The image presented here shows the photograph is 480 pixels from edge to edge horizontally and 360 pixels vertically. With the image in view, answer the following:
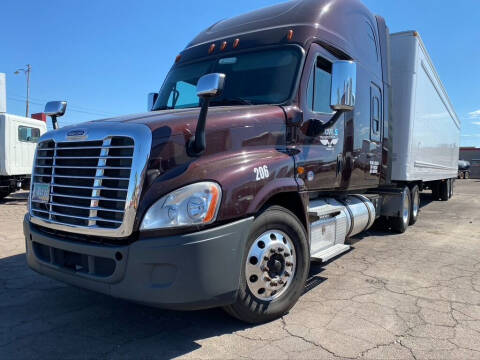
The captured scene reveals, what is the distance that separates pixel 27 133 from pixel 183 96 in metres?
11.6

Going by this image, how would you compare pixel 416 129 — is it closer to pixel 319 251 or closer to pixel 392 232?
pixel 392 232

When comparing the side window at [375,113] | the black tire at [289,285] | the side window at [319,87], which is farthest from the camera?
the side window at [375,113]

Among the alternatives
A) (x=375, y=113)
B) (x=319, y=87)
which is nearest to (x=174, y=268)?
Result: (x=319, y=87)

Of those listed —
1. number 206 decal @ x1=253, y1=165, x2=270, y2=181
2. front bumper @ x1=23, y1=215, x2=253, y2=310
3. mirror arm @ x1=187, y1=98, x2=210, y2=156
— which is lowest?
front bumper @ x1=23, y1=215, x2=253, y2=310

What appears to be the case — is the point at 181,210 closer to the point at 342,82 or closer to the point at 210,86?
the point at 210,86

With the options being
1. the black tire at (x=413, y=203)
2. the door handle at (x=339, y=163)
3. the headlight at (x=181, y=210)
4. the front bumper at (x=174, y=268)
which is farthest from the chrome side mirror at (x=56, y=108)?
the black tire at (x=413, y=203)

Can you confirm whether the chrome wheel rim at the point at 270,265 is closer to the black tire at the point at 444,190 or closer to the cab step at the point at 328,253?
the cab step at the point at 328,253

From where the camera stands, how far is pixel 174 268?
2691mm

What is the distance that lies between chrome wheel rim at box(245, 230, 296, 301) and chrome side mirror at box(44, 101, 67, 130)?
2.53 m

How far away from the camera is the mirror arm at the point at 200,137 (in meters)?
2.95

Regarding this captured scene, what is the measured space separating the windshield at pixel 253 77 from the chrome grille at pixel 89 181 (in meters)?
1.51

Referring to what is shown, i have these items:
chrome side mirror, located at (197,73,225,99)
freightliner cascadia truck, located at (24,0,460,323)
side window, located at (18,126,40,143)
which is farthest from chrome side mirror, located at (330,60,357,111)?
side window, located at (18,126,40,143)

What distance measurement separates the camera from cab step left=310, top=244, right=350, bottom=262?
158 inches

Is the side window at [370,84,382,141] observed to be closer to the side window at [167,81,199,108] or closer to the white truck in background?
the side window at [167,81,199,108]
